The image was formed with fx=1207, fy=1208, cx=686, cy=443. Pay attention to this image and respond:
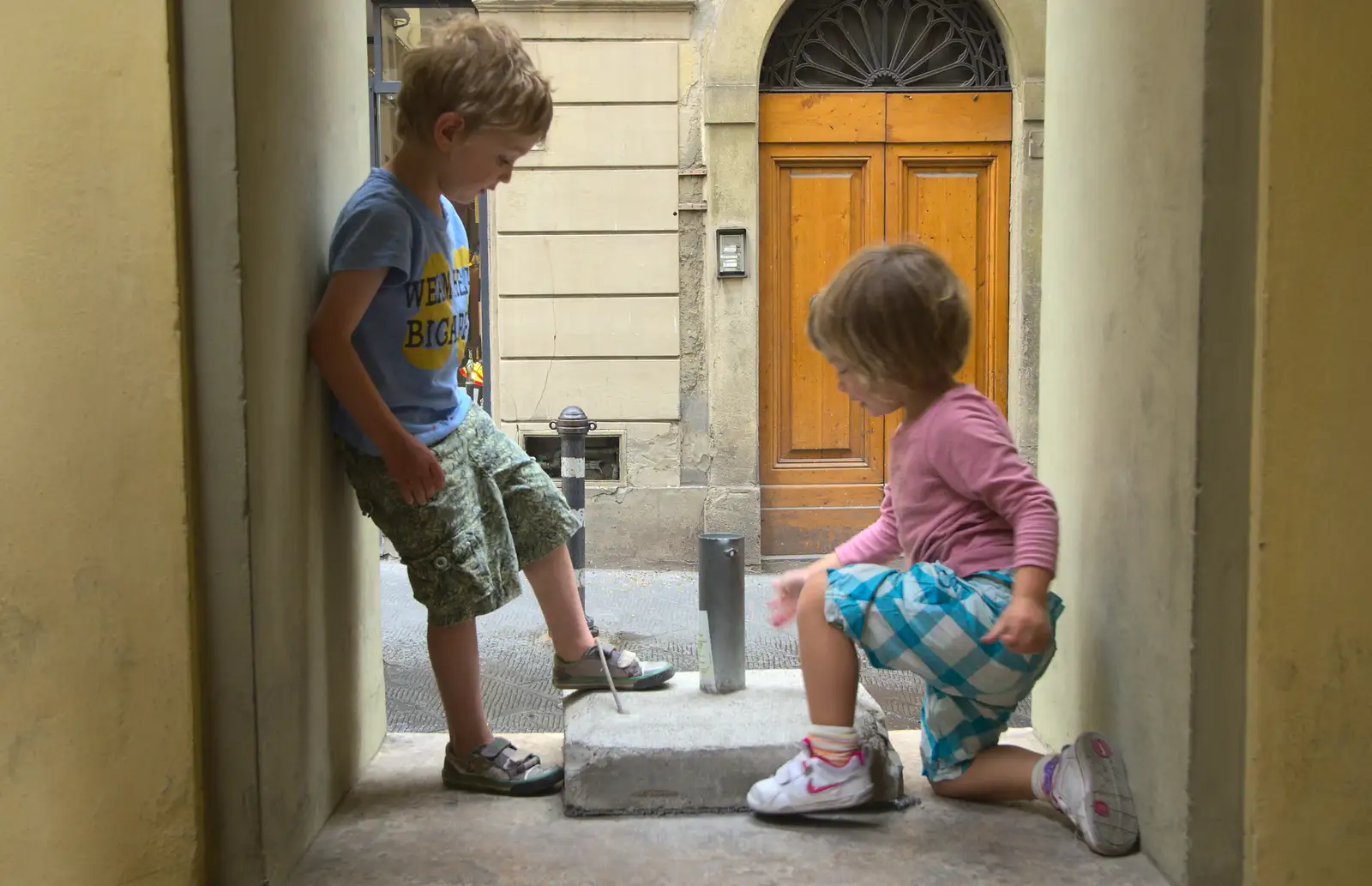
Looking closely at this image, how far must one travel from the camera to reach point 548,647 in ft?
17.4

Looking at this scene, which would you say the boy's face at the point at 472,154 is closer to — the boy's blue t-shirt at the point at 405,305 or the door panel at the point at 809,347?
the boy's blue t-shirt at the point at 405,305

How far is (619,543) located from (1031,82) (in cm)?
371

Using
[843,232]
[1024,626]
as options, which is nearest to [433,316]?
[1024,626]

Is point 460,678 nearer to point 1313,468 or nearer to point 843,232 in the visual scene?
point 1313,468

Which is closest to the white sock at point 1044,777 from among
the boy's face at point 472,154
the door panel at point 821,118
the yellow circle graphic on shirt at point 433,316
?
the yellow circle graphic on shirt at point 433,316

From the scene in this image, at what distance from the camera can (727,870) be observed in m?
2.09

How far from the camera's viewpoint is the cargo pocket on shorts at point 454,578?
2428mm

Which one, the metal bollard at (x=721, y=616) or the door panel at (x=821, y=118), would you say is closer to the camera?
the metal bollard at (x=721, y=616)

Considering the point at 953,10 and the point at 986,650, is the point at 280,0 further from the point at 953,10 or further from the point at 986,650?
the point at 953,10

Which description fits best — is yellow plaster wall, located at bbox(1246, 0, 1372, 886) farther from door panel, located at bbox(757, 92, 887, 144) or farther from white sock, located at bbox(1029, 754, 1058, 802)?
door panel, located at bbox(757, 92, 887, 144)

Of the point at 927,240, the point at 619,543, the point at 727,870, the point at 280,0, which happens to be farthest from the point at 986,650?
the point at 927,240

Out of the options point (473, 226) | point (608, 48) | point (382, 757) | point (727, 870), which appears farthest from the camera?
point (473, 226)

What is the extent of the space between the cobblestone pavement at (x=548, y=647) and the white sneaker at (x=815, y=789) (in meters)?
1.76

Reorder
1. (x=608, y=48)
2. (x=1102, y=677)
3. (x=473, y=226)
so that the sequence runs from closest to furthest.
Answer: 1. (x=1102, y=677)
2. (x=608, y=48)
3. (x=473, y=226)
